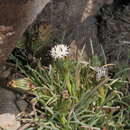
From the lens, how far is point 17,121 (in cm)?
339

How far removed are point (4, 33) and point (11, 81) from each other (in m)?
0.79

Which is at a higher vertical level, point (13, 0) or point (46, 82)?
point (13, 0)

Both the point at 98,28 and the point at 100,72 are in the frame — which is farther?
the point at 98,28

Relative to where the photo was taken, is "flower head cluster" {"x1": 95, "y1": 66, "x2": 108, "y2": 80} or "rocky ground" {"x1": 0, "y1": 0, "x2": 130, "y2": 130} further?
"rocky ground" {"x1": 0, "y1": 0, "x2": 130, "y2": 130}

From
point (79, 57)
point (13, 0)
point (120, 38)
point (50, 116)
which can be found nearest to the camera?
point (13, 0)

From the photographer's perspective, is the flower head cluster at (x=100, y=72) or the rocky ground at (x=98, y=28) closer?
the flower head cluster at (x=100, y=72)

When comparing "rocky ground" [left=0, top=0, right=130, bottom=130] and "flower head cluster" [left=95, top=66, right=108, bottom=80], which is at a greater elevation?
"rocky ground" [left=0, top=0, right=130, bottom=130]

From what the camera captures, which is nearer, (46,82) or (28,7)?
(28,7)

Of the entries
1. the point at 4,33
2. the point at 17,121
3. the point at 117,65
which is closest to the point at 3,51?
the point at 4,33

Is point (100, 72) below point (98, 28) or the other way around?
below

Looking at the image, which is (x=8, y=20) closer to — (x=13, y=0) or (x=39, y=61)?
(x=13, y=0)

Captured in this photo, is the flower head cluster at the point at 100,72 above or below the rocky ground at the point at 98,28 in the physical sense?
below

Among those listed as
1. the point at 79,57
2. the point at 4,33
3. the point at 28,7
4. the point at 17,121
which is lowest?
the point at 17,121

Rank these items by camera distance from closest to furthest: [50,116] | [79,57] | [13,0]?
[13,0] → [50,116] → [79,57]
